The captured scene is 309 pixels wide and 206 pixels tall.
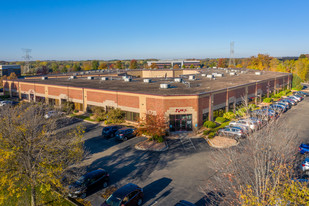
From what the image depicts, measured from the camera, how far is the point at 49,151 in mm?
15289

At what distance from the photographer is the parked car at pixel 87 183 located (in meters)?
18.3

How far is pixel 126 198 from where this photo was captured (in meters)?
16.7

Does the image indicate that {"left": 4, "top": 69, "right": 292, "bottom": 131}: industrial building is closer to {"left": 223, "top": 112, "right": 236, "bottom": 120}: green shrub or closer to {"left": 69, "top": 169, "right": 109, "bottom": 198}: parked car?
{"left": 223, "top": 112, "right": 236, "bottom": 120}: green shrub

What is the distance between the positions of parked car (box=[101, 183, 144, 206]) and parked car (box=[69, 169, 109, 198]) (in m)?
2.83

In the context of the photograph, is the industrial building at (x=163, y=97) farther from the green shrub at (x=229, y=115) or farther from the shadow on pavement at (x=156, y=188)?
the shadow on pavement at (x=156, y=188)

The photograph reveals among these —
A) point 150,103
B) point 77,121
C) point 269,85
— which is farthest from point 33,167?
point 269,85

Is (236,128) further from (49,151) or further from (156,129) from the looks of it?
(49,151)

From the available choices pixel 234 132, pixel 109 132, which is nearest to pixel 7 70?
pixel 109 132

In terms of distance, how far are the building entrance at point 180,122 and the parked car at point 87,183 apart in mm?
16597

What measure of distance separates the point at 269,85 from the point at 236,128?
39716 mm

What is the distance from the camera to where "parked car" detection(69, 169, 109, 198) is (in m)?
18.3

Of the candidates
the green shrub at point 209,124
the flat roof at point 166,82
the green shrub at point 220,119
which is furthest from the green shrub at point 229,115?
the green shrub at point 209,124

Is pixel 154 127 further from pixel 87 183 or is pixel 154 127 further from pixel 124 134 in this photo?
pixel 87 183

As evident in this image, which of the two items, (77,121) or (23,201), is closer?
(23,201)
